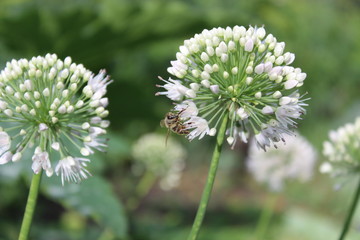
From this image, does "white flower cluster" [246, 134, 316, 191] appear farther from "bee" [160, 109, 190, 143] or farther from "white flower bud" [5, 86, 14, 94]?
"white flower bud" [5, 86, 14, 94]

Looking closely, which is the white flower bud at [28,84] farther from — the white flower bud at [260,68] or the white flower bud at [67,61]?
the white flower bud at [260,68]

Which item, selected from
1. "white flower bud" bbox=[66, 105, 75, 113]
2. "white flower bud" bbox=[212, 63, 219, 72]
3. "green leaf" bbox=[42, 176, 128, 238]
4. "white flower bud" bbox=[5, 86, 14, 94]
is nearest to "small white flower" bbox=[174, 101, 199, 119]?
"white flower bud" bbox=[212, 63, 219, 72]

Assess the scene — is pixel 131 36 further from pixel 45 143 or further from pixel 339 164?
pixel 45 143

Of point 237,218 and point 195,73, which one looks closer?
point 195,73

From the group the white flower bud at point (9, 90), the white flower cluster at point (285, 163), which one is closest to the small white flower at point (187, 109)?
the white flower bud at point (9, 90)

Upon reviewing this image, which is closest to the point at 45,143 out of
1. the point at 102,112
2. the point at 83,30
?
the point at 102,112

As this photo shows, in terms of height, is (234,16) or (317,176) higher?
(234,16)

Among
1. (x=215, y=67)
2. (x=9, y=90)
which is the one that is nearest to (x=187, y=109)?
(x=215, y=67)
